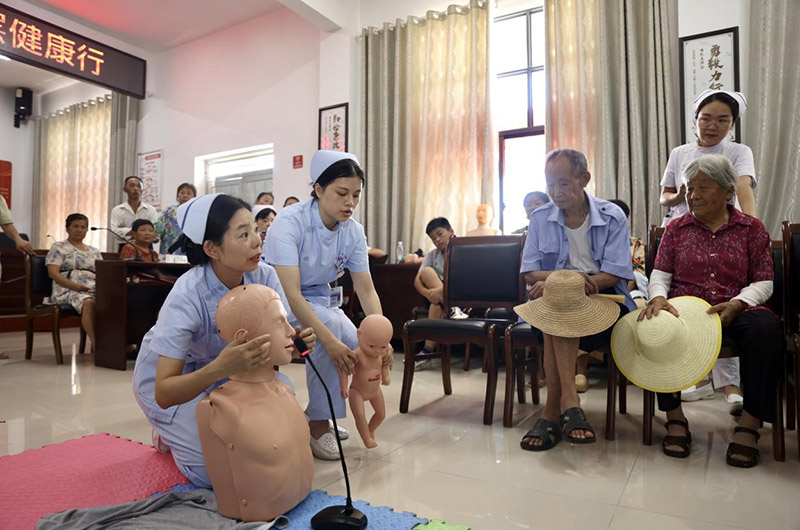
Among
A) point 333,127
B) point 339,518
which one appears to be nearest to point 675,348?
point 339,518

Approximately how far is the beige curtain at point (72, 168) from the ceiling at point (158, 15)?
167cm

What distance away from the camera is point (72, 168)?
849cm

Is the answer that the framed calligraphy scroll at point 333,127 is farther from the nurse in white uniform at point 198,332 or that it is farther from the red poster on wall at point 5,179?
the red poster on wall at point 5,179

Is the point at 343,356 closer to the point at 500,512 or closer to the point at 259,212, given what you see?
the point at 500,512

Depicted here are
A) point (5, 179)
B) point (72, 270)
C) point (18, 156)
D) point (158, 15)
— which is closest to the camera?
point (72, 270)

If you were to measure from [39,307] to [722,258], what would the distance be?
4.57 metres

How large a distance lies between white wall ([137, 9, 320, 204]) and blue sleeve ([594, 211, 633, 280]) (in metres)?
4.50

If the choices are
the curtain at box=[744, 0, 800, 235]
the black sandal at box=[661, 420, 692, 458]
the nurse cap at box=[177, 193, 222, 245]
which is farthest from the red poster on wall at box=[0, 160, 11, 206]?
the curtain at box=[744, 0, 800, 235]

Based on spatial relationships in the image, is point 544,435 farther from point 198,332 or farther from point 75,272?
point 75,272

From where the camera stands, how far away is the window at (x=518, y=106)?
5094 millimetres

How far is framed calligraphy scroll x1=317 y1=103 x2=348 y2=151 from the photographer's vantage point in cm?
572

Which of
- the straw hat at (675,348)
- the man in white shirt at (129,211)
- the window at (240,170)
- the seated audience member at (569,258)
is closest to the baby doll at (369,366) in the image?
the seated audience member at (569,258)

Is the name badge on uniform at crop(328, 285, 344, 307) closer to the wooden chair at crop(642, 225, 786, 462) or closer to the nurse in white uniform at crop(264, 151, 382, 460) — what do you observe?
the nurse in white uniform at crop(264, 151, 382, 460)

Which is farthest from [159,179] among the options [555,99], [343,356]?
[343,356]
